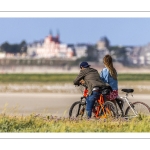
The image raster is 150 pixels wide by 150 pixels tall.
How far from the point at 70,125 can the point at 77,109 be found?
0.78m

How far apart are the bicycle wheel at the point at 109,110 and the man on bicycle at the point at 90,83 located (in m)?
0.27

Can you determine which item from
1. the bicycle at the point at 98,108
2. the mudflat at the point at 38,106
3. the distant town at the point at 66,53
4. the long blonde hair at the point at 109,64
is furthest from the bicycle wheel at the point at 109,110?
the distant town at the point at 66,53

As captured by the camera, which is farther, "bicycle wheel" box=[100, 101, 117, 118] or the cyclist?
the cyclist

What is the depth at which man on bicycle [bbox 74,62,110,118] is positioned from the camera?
10820 millimetres

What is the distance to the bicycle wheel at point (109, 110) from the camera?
10.7 meters

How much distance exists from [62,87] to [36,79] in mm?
3570

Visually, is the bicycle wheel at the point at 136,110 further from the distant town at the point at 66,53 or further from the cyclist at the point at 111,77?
the distant town at the point at 66,53

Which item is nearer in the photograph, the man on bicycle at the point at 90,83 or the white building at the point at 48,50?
the man on bicycle at the point at 90,83

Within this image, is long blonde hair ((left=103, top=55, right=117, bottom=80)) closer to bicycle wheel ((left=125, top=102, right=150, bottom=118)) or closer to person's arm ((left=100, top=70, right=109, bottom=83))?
person's arm ((left=100, top=70, right=109, bottom=83))

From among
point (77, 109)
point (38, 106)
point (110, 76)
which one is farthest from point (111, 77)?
point (38, 106)

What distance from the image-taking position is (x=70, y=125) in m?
10.4

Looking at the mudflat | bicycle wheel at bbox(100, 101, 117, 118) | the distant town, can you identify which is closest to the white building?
the distant town
